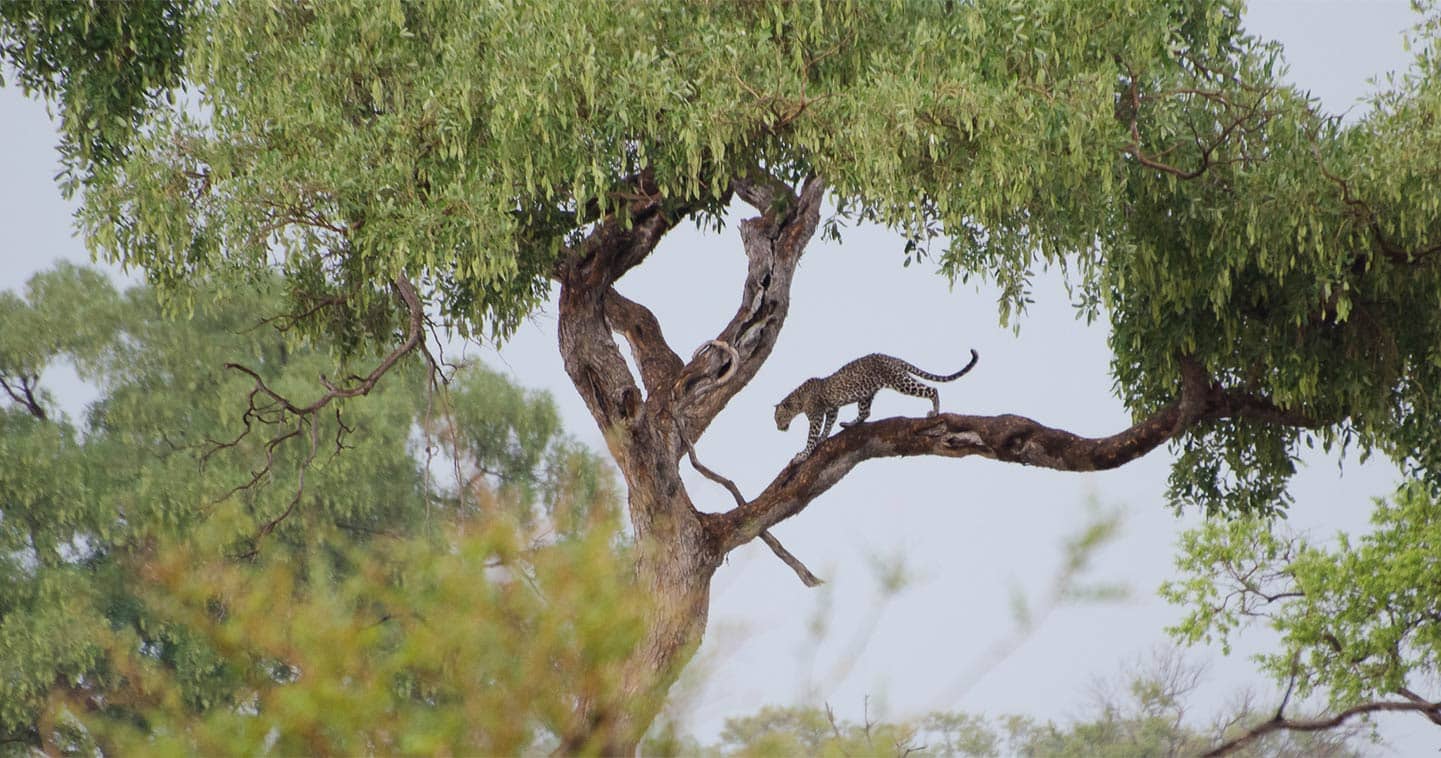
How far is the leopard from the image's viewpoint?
927 cm

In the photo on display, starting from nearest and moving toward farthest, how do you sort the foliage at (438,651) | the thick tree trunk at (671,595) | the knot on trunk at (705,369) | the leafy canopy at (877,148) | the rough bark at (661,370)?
the foliage at (438,651), the leafy canopy at (877,148), the thick tree trunk at (671,595), the rough bark at (661,370), the knot on trunk at (705,369)

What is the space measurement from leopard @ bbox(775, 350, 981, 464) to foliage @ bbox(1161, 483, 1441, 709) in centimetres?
421

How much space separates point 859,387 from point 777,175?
1.39m

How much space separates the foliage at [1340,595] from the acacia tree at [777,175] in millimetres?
3370

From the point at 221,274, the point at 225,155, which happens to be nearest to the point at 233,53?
the point at 225,155

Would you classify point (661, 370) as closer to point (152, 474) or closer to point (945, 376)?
point (945, 376)

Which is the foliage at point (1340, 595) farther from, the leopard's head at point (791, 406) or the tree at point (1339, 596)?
the leopard's head at point (791, 406)

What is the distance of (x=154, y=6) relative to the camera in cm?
942

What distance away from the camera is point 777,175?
9.52m

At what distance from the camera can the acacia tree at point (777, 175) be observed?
7.83 m

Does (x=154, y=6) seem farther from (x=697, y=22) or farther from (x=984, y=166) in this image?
(x=984, y=166)

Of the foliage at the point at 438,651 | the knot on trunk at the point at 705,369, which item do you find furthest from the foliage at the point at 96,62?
the foliage at the point at 438,651

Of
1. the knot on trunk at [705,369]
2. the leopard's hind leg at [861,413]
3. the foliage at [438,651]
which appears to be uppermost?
the knot on trunk at [705,369]

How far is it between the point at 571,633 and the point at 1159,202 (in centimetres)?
661
